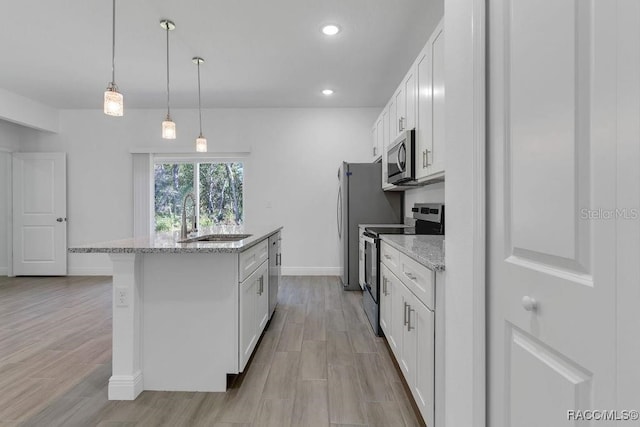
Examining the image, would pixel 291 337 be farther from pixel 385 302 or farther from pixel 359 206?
pixel 359 206

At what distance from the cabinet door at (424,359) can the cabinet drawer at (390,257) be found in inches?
17.2

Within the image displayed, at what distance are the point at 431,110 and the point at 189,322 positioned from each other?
2124 millimetres

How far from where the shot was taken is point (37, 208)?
5.26 metres

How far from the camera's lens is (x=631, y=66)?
0.57 meters

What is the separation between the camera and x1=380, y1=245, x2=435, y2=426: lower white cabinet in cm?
147

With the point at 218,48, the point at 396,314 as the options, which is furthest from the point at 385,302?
the point at 218,48

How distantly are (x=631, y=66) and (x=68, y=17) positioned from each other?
3.83 m

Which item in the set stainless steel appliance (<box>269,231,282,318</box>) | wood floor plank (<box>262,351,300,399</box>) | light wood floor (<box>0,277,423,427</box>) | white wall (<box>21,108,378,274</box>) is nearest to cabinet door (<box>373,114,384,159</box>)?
white wall (<box>21,108,378,274</box>)

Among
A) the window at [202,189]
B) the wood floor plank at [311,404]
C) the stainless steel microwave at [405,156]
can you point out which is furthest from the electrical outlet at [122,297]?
the window at [202,189]

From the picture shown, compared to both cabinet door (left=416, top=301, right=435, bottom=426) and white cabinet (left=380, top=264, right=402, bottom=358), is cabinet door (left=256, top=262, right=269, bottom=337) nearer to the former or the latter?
white cabinet (left=380, top=264, right=402, bottom=358)

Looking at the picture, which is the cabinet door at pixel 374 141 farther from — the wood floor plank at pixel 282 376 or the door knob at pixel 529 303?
the door knob at pixel 529 303

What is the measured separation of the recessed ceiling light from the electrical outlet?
2679 mm

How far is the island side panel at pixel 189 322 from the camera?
1.96m

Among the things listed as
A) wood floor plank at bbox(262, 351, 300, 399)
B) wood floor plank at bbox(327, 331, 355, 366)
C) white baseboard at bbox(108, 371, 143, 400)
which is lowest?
wood floor plank at bbox(262, 351, 300, 399)
